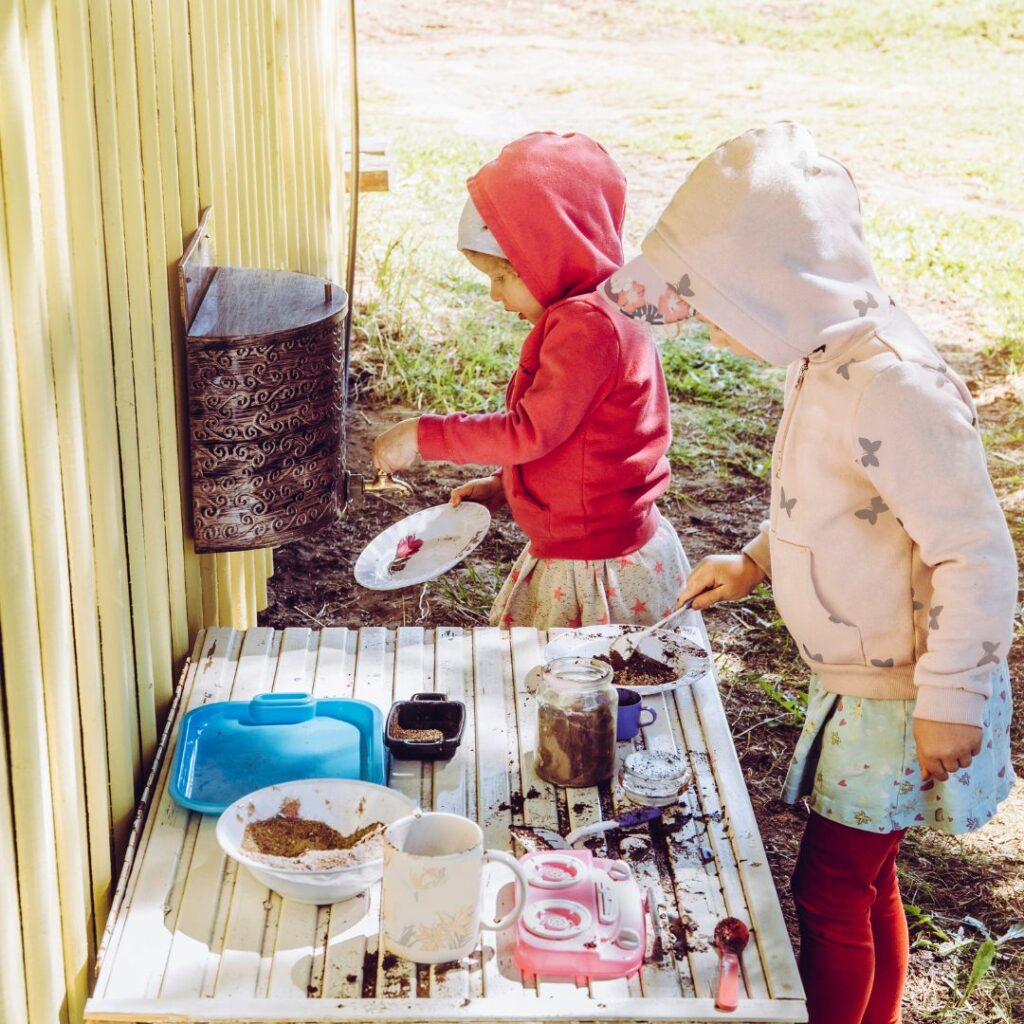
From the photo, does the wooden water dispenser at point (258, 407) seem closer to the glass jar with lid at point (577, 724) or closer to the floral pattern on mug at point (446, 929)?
the glass jar with lid at point (577, 724)

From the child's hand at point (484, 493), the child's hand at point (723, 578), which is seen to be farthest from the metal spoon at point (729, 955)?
the child's hand at point (484, 493)

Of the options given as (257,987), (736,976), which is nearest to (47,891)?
(257,987)

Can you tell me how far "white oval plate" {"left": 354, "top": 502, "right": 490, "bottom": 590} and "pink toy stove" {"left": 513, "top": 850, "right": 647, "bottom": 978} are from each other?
1.00 meters

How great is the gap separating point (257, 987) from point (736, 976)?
588 millimetres

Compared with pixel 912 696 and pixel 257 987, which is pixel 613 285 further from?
pixel 257 987

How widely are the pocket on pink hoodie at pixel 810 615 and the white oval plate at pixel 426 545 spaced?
863 mm

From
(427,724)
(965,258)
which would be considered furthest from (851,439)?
(965,258)

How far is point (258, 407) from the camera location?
2.54 m

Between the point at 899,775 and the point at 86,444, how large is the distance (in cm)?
128

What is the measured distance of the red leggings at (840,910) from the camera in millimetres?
2178

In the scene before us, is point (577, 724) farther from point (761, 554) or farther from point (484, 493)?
point (484, 493)

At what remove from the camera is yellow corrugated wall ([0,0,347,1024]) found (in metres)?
1.60

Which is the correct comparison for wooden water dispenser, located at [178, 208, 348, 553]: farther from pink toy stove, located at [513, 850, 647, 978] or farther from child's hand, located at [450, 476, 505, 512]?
pink toy stove, located at [513, 850, 647, 978]

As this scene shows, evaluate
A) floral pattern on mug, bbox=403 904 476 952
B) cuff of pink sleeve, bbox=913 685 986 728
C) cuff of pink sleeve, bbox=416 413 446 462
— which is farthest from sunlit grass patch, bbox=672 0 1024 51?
floral pattern on mug, bbox=403 904 476 952
